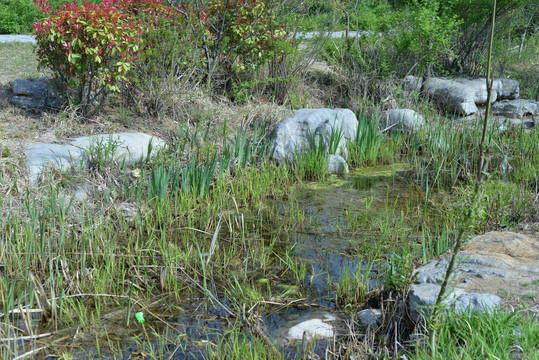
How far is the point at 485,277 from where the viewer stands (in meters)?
2.85

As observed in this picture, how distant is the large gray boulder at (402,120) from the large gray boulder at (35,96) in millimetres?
4443

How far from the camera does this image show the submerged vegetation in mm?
2857

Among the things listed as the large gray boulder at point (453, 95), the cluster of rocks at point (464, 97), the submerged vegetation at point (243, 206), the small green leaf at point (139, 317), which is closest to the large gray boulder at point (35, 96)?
the submerged vegetation at point (243, 206)

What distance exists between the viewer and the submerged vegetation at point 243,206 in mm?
2857

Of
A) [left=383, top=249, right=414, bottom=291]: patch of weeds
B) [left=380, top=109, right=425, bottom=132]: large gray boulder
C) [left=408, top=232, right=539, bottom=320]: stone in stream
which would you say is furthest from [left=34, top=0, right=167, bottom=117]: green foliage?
[left=408, top=232, right=539, bottom=320]: stone in stream

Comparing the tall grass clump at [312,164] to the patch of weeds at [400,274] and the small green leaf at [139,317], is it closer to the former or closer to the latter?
the patch of weeds at [400,274]

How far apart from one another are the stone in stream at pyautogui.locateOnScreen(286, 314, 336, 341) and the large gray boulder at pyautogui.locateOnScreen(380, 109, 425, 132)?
4.22 m

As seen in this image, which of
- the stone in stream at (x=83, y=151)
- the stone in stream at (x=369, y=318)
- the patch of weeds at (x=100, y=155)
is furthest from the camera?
the patch of weeds at (x=100, y=155)

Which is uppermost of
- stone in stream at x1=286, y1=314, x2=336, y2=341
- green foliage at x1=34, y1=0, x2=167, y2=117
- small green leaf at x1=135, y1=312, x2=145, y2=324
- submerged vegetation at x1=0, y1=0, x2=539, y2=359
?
green foliage at x1=34, y1=0, x2=167, y2=117

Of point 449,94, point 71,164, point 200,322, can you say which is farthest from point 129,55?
point 449,94

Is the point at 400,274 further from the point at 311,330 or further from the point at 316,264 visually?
the point at 316,264

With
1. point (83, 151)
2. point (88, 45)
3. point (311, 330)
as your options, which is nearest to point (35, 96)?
point (88, 45)

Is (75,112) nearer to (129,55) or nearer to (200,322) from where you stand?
(129,55)

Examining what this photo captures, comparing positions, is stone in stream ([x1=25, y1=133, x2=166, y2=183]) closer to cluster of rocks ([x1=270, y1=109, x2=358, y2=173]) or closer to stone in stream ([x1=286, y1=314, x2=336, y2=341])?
cluster of rocks ([x1=270, y1=109, x2=358, y2=173])
